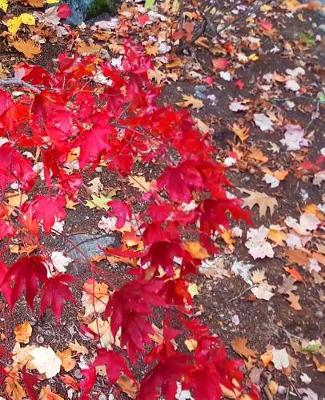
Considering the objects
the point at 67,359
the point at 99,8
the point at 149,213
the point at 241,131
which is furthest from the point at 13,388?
the point at 99,8

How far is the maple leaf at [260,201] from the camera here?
3.98 meters

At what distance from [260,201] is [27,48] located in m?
2.20

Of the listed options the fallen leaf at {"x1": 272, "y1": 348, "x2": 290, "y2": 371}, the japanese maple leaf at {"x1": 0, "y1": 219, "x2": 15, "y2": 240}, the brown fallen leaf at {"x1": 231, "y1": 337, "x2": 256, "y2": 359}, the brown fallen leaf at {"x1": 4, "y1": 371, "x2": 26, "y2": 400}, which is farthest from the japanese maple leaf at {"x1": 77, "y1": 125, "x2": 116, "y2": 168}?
the fallen leaf at {"x1": 272, "y1": 348, "x2": 290, "y2": 371}

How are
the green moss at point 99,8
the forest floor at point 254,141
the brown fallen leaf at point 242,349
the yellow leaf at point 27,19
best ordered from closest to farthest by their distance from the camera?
the brown fallen leaf at point 242,349 → the forest floor at point 254,141 → the yellow leaf at point 27,19 → the green moss at point 99,8

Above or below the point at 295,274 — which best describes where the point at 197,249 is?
above

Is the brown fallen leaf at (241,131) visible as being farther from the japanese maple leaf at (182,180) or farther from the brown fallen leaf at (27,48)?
the japanese maple leaf at (182,180)

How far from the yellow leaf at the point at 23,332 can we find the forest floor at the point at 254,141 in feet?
0.12

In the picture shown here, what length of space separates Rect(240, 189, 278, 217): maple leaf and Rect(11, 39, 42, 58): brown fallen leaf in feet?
6.55

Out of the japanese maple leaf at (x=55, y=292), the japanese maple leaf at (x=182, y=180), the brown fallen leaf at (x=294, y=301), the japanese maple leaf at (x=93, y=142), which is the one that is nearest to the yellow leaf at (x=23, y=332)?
the japanese maple leaf at (x=55, y=292)

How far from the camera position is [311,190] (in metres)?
4.26

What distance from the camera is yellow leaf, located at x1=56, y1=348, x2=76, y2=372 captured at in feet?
9.25

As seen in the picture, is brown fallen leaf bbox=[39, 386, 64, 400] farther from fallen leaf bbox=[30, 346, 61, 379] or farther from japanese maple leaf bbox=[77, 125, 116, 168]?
japanese maple leaf bbox=[77, 125, 116, 168]

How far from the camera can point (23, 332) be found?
2.88 m

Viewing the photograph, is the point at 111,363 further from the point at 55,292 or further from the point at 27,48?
the point at 27,48
